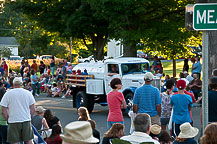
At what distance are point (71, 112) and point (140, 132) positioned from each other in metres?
12.8

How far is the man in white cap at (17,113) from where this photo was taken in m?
9.28

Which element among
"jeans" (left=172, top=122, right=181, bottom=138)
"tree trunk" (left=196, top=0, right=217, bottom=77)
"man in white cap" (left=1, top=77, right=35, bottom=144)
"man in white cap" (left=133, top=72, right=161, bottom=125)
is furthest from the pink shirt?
"tree trunk" (left=196, top=0, right=217, bottom=77)

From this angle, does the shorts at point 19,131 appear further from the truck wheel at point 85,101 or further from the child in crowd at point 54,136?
the truck wheel at point 85,101

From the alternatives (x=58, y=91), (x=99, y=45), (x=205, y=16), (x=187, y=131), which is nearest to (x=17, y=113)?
(x=187, y=131)

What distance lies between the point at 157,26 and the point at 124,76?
8.02m

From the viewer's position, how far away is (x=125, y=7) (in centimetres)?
2325

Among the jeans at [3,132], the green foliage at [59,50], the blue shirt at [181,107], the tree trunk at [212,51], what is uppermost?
the green foliage at [59,50]

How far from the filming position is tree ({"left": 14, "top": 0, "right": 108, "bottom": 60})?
30609 millimetres

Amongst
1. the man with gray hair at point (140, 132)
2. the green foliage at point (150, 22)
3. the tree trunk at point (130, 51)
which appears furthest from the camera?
the tree trunk at point (130, 51)

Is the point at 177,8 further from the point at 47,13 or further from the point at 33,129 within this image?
the point at 33,129

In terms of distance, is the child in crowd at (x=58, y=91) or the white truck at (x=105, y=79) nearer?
the white truck at (x=105, y=79)

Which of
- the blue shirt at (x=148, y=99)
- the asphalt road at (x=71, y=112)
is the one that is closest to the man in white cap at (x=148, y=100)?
the blue shirt at (x=148, y=99)

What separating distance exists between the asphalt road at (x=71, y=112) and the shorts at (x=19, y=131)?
406cm

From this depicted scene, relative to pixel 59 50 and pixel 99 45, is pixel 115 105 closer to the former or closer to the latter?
pixel 99 45
